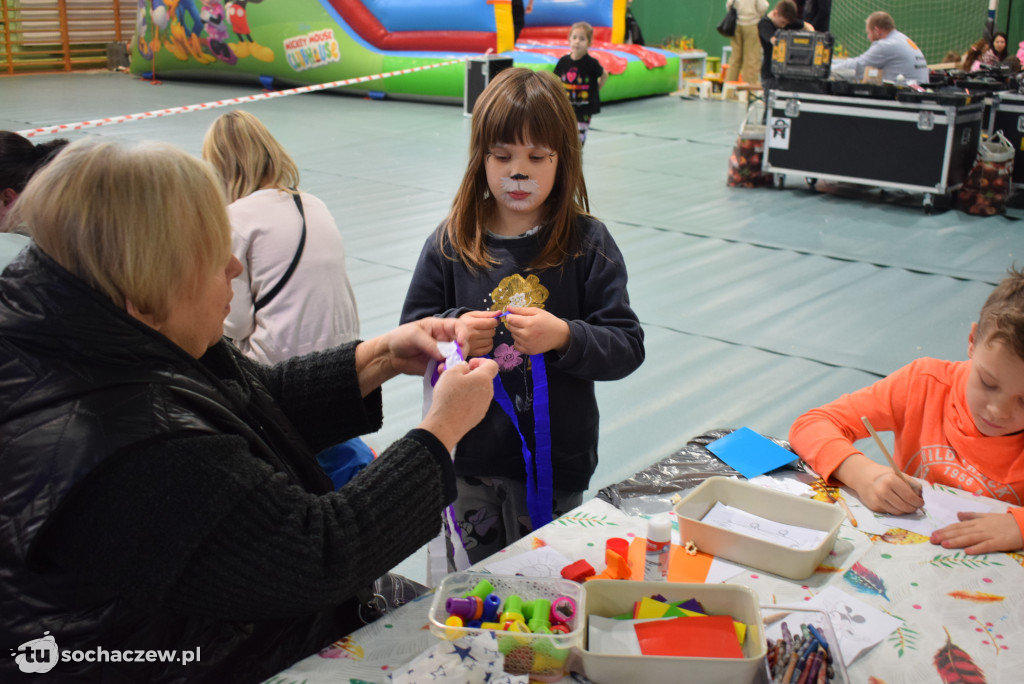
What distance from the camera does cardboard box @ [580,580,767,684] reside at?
123cm

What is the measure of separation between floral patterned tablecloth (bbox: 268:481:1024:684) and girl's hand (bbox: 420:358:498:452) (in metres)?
0.28

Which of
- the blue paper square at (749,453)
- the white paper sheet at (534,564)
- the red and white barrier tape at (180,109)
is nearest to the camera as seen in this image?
the white paper sheet at (534,564)

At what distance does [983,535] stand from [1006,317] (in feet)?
1.40

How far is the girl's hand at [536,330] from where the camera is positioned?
5.98ft

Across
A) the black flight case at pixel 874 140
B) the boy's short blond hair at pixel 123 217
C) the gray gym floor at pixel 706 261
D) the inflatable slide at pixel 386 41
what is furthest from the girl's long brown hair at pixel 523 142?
the inflatable slide at pixel 386 41

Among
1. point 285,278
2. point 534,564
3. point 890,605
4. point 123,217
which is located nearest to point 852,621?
point 890,605

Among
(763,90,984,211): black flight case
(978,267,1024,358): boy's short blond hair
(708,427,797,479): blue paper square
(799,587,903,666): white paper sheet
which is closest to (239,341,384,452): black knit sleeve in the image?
(708,427,797,479): blue paper square

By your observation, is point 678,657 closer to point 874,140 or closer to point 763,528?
point 763,528

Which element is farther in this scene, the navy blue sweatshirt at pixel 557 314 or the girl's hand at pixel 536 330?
the navy blue sweatshirt at pixel 557 314

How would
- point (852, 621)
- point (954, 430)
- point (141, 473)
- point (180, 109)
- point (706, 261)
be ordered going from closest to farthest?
1. point (141, 473)
2. point (852, 621)
3. point (954, 430)
4. point (706, 261)
5. point (180, 109)

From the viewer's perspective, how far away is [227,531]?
1.13 m

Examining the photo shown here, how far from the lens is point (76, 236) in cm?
114

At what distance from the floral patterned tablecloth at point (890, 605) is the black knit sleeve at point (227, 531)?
0.15 m

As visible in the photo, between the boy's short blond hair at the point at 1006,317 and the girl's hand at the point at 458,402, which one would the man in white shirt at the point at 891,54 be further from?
the girl's hand at the point at 458,402
